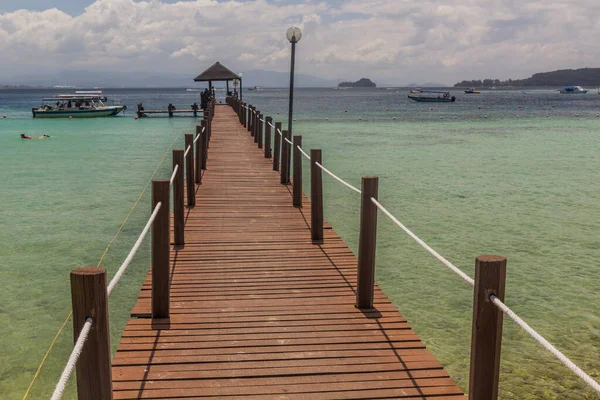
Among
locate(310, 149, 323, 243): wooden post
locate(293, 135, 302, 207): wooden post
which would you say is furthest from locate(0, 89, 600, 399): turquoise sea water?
locate(293, 135, 302, 207): wooden post

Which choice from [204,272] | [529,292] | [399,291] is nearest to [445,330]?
[399,291]

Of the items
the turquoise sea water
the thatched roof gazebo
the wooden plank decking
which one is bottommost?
the turquoise sea water

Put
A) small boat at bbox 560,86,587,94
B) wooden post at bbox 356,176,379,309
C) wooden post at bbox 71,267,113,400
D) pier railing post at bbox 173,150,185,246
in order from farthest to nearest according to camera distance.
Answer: small boat at bbox 560,86,587,94, pier railing post at bbox 173,150,185,246, wooden post at bbox 356,176,379,309, wooden post at bbox 71,267,113,400

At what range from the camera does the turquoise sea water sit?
6.87m

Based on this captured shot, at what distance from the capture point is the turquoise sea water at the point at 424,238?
6867mm

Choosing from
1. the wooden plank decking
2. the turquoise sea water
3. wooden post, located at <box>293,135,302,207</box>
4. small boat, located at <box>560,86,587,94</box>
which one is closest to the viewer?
the wooden plank decking

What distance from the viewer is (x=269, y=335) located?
16.6 feet

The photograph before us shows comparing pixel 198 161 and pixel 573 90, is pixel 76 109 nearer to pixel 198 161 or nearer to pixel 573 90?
pixel 198 161

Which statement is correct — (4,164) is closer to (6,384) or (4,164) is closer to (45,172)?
(45,172)

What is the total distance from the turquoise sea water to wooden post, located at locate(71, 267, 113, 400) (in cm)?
340

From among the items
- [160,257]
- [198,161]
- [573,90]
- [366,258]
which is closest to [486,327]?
[366,258]

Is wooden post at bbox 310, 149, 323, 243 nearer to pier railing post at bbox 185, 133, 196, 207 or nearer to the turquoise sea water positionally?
the turquoise sea water

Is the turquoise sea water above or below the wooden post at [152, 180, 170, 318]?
below

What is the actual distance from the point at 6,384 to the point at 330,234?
15.1 feet
